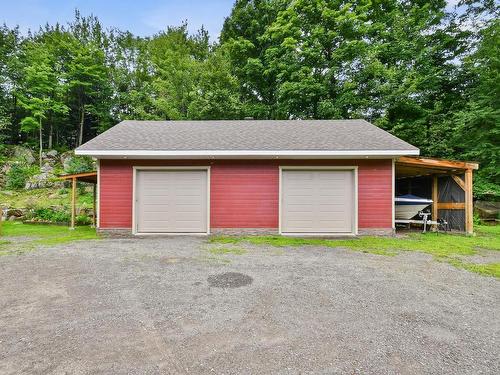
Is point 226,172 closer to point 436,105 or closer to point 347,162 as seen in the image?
point 347,162

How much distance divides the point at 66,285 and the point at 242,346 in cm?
275

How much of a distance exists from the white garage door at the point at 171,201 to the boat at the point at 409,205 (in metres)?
6.29

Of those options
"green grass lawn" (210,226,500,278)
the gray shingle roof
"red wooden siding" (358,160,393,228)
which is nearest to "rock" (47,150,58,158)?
the gray shingle roof

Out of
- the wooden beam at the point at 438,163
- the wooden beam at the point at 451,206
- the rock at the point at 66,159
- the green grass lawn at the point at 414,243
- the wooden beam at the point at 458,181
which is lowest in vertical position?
the green grass lawn at the point at 414,243

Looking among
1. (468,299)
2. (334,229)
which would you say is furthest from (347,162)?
(468,299)

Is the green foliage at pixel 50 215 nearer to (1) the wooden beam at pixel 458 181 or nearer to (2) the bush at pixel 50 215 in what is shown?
(2) the bush at pixel 50 215

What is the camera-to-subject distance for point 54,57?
20.1 metres

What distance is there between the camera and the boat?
8530 millimetres

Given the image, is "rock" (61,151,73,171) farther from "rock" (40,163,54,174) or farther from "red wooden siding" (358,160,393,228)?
"red wooden siding" (358,160,393,228)

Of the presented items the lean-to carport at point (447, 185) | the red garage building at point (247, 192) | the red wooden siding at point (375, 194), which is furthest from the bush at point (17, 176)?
the lean-to carport at point (447, 185)

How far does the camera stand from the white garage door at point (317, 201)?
742 cm

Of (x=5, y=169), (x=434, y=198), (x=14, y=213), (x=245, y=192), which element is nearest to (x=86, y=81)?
(x=5, y=169)

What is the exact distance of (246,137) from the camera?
822 centimetres

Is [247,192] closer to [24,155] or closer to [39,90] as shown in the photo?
[24,155]
